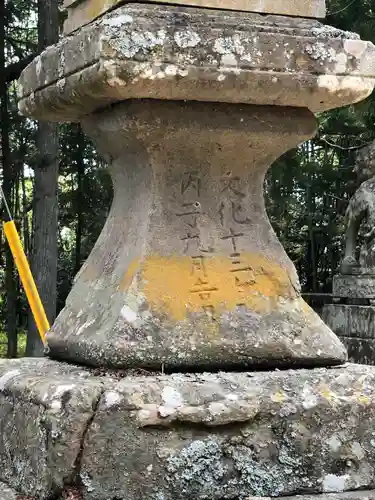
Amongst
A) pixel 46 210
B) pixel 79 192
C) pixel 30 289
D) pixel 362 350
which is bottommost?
pixel 362 350

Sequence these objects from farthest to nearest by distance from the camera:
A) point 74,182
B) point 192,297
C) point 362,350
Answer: point 74,182 → point 362,350 → point 192,297

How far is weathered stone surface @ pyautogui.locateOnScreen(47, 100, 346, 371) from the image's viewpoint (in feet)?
8.19

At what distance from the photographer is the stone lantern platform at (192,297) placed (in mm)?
2281

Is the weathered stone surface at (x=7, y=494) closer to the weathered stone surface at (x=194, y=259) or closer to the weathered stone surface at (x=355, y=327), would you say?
the weathered stone surface at (x=194, y=259)

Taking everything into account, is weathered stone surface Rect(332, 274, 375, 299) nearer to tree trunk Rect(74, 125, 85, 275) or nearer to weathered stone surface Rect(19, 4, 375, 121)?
tree trunk Rect(74, 125, 85, 275)

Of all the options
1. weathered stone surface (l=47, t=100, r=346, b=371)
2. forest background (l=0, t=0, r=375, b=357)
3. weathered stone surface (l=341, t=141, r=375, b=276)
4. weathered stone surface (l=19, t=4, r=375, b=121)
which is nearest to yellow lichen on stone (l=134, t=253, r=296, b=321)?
weathered stone surface (l=47, t=100, r=346, b=371)

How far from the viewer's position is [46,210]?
445 inches

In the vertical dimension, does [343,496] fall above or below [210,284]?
below

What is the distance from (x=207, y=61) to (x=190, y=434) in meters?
0.99

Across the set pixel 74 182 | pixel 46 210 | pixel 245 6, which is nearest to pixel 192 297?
pixel 245 6

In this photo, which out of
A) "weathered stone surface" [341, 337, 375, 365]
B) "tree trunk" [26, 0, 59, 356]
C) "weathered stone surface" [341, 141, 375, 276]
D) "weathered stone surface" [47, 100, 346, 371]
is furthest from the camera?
"tree trunk" [26, 0, 59, 356]

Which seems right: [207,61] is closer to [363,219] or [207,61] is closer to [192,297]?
[192,297]

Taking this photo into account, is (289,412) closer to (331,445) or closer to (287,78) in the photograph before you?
(331,445)

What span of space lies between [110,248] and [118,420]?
0.68 m
